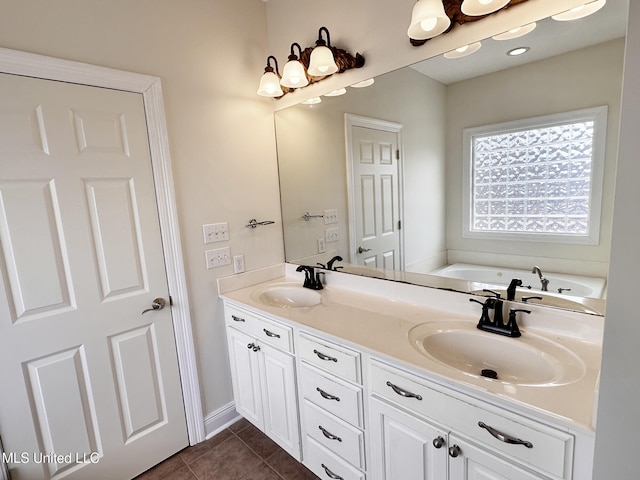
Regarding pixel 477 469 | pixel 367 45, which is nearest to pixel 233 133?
pixel 367 45

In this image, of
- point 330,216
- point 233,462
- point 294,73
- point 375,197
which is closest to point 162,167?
point 294,73

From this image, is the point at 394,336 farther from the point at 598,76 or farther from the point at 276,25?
the point at 276,25

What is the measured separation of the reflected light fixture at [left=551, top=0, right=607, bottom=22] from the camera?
104 centimetres

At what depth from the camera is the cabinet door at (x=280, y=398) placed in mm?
1564

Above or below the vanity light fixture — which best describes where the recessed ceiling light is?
below

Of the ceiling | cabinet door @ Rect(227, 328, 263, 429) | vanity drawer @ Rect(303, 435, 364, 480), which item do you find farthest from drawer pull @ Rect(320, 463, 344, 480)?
the ceiling

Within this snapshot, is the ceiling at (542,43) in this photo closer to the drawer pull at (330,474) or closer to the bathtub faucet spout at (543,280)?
the bathtub faucet spout at (543,280)

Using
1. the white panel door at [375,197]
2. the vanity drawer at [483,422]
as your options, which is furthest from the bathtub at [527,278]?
the vanity drawer at [483,422]

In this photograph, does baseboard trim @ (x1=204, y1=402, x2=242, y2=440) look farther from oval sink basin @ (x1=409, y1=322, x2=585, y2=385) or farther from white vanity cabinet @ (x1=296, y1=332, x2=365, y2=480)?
oval sink basin @ (x1=409, y1=322, x2=585, y2=385)

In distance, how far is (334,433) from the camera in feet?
4.60

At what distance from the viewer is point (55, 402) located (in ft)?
4.68

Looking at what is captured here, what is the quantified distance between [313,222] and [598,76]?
153 cm

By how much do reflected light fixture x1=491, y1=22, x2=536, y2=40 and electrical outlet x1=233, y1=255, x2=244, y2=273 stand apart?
67.4 inches

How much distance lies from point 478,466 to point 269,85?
204 cm
